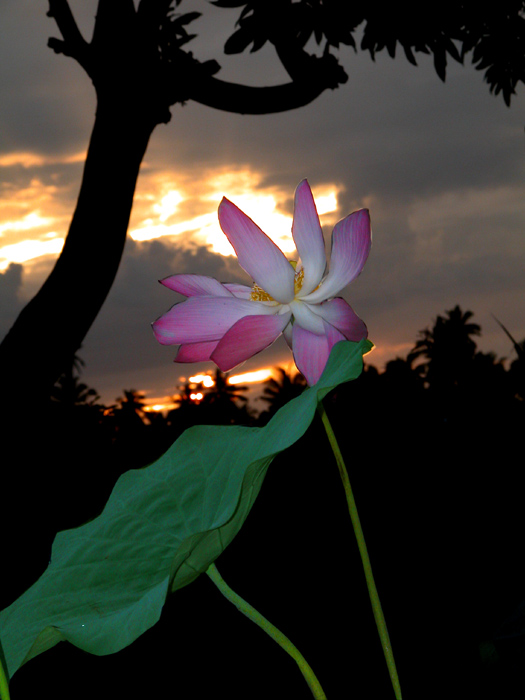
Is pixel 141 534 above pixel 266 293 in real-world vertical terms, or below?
below

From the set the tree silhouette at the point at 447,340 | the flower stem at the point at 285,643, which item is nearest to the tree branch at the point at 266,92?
the flower stem at the point at 285,643

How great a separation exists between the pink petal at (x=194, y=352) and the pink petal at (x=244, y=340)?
56 millimetres

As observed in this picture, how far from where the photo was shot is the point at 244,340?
98 cm

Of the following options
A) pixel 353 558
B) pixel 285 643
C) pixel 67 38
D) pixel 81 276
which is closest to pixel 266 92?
pixel 67 38

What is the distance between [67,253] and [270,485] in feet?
8.51

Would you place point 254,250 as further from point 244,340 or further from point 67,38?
point 67,38

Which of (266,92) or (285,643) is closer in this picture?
(285,643)

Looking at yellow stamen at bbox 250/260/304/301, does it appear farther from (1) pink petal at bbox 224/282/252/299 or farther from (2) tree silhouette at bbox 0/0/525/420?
(2) tree silhouette at bbox 0/0/525/420

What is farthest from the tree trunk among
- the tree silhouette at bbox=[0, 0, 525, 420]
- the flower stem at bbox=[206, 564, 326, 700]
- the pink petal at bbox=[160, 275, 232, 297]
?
the flower stem at bbox=[206, 564, 326, 700]

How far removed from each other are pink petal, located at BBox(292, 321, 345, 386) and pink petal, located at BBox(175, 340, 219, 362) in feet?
0.44

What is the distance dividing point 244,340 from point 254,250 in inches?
5.2

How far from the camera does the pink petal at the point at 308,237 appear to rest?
1.01 metres

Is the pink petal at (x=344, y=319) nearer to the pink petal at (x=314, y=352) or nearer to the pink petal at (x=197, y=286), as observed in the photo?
the pink petal at (x=314, y=352)

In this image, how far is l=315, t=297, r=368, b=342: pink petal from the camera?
1009 mm
